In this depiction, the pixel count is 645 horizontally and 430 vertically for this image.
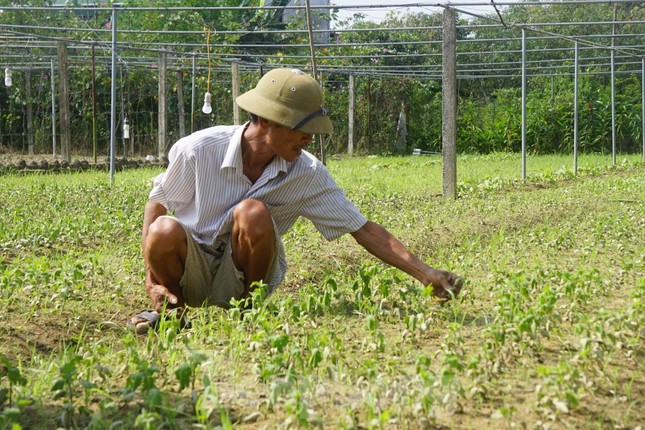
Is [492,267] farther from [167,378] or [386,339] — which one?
[167,378]

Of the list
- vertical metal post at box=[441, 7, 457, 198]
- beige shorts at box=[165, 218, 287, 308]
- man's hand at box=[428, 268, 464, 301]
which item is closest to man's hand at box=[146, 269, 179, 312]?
beige shorts at box=[165, 218, 287, 308]

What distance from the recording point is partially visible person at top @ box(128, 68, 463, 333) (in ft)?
13.7

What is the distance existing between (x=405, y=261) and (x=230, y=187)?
0.94m

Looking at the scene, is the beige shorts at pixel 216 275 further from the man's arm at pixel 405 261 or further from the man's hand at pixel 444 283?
the man's hand at pixel 444 283

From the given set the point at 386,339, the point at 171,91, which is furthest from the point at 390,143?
the point at 386,339

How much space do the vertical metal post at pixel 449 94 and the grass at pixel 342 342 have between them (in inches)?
108

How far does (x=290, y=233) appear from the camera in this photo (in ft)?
24.4

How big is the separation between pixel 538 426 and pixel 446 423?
0.28m

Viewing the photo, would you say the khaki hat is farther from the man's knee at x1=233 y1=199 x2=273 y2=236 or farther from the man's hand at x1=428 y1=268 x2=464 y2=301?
the man's hand at x1=428 y1=268 x2=464 y2=301

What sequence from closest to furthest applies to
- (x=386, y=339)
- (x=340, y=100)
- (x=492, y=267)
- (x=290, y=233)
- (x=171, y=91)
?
1. (x=386, y=339)
2. (x=492, y=267)
3. (x=290, y=233)
4. (x=171, y=91)
5. (x=340, y=100)

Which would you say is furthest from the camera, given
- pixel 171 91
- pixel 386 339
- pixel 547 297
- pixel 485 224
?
pixel 171 91

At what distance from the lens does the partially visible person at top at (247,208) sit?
4.18 meters

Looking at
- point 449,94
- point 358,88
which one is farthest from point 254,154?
point 358,88

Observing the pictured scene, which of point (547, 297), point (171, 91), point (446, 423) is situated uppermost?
point (171, 91)
